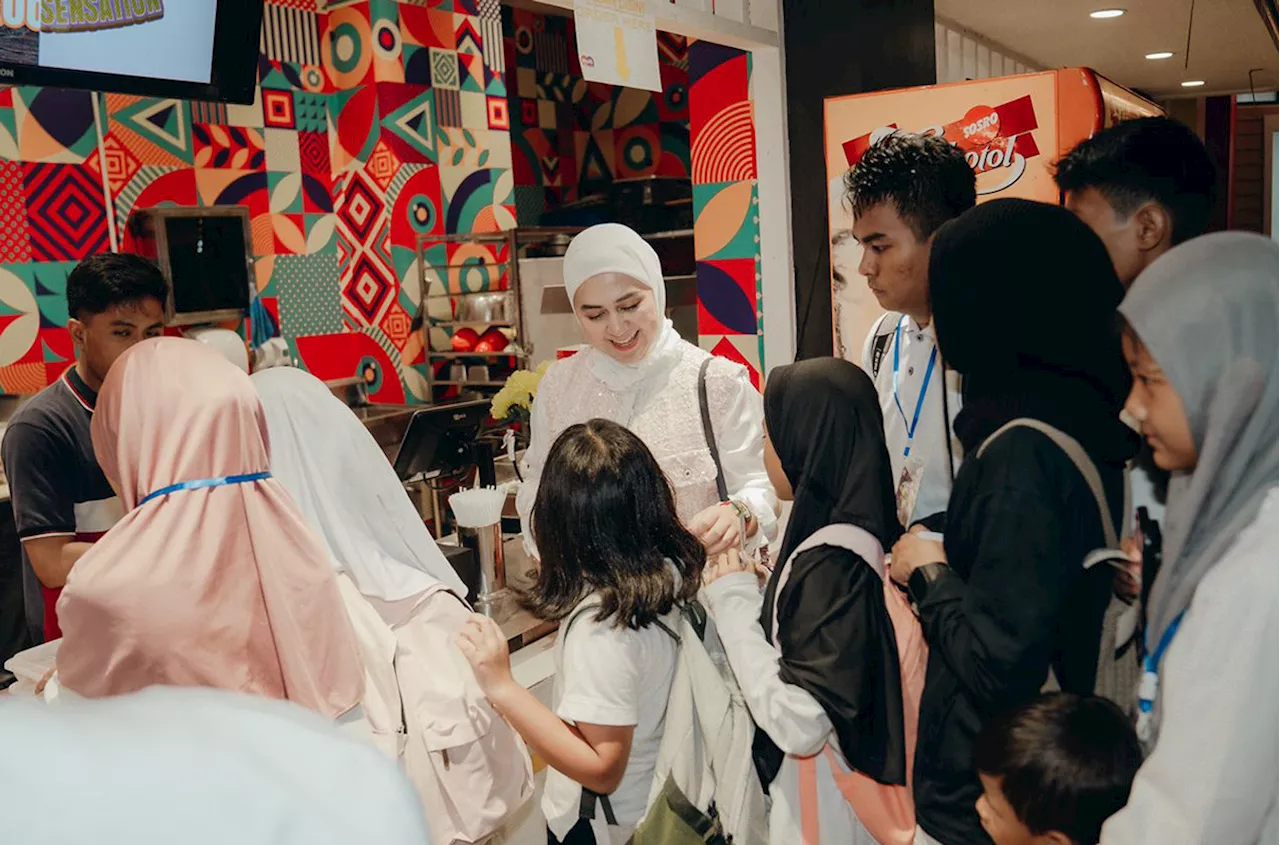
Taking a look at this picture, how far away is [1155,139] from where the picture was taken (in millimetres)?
1837

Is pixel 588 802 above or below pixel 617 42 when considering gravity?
below

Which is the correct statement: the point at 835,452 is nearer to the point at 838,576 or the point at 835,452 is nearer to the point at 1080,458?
the point at 838,576

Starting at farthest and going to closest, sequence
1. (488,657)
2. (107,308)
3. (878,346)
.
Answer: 1. (107,308)
2. (878,346)
3. (488,657)

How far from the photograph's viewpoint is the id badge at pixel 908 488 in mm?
1736

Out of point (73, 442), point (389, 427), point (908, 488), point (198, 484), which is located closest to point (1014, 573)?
point (908, 488)

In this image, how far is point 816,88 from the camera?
3387 millimetres

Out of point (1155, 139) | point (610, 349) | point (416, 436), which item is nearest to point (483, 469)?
point (416, 436)

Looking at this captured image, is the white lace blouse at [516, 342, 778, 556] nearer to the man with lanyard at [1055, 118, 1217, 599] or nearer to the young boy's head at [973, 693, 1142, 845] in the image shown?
the man with lanyard at [1055, 118, 1217, 599]

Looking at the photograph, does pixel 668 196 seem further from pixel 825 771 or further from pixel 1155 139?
pixel 825 771

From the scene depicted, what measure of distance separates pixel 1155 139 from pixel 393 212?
5.65 meters

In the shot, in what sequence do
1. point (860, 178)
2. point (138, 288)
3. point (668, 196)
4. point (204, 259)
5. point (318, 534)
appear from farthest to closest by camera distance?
point (668, 196), point (204, 259), point (138, 288), point (860, 178), point (318, 534)

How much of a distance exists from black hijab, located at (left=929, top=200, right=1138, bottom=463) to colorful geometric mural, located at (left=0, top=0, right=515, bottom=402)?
17.6 feet

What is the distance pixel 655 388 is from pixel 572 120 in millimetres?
7557

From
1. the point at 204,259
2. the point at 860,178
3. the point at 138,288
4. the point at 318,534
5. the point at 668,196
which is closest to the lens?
the point at 318,534
